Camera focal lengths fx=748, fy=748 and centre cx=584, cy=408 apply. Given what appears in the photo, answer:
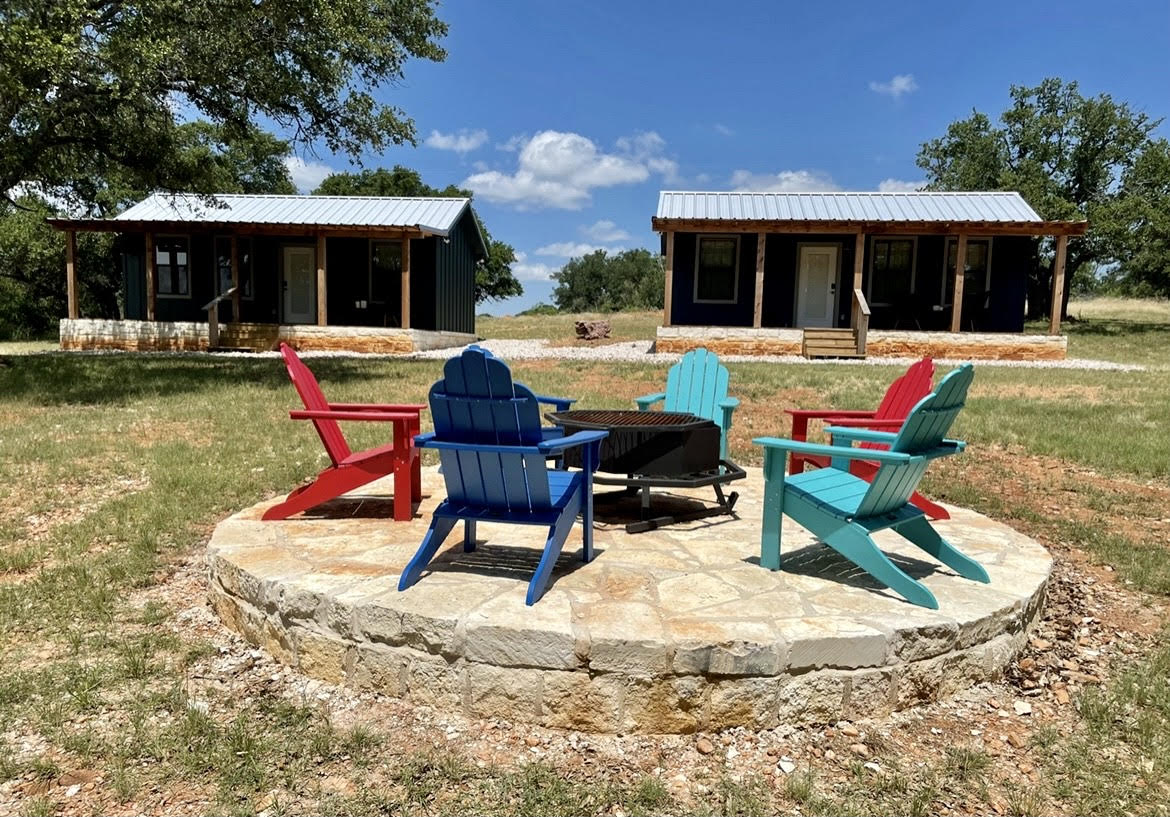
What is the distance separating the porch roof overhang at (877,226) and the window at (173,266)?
1198cm

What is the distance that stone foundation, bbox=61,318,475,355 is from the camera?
1691 centimetres

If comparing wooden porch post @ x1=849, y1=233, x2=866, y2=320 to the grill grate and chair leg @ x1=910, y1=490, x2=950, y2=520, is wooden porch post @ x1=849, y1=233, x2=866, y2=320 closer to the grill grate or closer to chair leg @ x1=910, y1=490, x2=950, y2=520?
chair leg @ x1=910, y1=490, x2=950, y2=520

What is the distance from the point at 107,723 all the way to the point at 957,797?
272 centimetres

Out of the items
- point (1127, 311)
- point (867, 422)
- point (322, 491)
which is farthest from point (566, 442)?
point (1127, 311)

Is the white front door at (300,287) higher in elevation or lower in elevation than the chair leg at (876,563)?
higher

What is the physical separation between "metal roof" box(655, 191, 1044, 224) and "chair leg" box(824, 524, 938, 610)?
13733mm

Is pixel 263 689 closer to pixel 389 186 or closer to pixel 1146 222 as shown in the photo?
pixel 1146 222

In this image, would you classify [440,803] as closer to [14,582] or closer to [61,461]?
[14,582]

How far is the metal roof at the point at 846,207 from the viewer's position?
649 inches

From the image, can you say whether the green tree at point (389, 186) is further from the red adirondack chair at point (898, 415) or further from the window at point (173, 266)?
the red adirondack chair at point (898, 415)

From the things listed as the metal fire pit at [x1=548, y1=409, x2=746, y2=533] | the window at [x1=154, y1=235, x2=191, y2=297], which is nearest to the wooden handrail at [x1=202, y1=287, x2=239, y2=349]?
the window at [x1=154, y1=235, x2=191, y2=297]

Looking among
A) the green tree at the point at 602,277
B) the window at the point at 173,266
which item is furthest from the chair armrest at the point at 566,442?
the green tree at the point at 602,277

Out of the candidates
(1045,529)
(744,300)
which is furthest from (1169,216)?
(1045,529)

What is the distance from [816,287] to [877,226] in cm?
232
